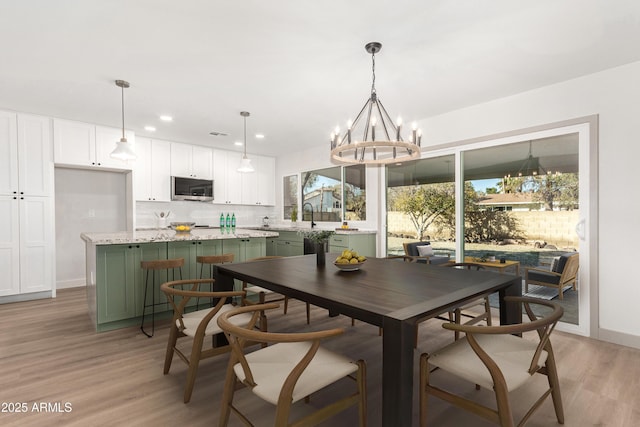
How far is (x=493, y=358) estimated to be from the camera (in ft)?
5.35

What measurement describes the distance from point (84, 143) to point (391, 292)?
16.5 ft

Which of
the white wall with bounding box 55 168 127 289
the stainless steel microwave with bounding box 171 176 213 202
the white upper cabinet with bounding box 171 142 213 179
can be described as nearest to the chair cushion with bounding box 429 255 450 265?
the stainless steel microwave with bounding box 171 176 213 202

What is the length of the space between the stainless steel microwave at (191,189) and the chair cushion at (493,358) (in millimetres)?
5209

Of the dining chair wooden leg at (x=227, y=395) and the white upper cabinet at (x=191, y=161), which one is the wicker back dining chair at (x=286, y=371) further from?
the white upper cabinet at (x=191, y=161)

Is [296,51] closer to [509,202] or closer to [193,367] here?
[193,367]

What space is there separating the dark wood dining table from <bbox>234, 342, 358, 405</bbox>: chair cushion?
23 centimetres

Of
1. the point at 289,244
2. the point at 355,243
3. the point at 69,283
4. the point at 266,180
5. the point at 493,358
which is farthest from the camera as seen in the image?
the point at 266,180

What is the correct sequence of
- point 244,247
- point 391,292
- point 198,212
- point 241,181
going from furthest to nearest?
point 241,181, point 198,212, point 244,247, point 391,292

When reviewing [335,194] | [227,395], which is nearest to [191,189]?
[335,194]

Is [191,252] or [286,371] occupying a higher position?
[191,252]

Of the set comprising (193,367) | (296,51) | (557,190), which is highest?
(296,51)

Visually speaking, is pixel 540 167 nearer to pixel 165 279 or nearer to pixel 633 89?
pixel 633 89

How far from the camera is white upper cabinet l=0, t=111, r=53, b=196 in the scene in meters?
4.14

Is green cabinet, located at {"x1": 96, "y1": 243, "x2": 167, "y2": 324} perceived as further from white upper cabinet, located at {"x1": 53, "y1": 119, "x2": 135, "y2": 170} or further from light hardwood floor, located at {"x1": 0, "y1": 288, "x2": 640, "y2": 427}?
white upper cabinet, located at {"x1": 53, "y1": 119, "x2": 135, "y2": 170}
